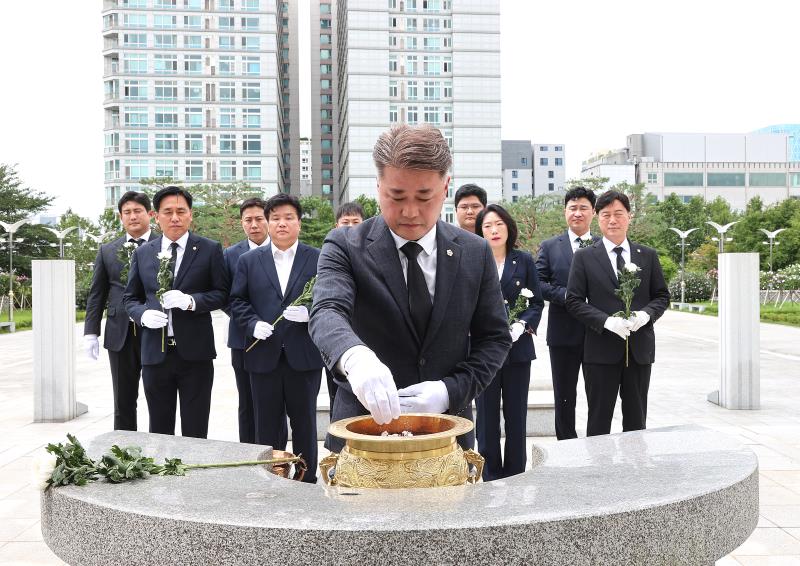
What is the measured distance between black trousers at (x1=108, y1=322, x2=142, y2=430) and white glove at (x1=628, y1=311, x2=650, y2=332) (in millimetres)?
3553

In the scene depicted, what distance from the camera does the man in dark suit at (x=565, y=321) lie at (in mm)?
5523

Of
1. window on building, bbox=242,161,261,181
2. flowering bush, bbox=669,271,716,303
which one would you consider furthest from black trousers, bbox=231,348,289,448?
window on building, bbox=242,161,261,181

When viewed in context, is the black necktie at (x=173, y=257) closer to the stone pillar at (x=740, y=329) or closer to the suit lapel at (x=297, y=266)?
the suit lapel at (x=297, y=266)

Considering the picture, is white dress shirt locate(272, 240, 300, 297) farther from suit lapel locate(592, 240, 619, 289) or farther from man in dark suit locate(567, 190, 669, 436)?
suit lapel locate(592, 240, 619, 289)

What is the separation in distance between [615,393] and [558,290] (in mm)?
1051

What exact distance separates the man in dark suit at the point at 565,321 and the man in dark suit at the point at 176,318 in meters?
2.51

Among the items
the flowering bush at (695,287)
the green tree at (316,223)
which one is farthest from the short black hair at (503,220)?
the green tree at (316,223)

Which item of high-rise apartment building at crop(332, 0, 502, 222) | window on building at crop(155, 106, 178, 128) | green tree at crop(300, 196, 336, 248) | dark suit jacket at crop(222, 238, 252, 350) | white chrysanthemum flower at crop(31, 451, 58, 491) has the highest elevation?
high-rise apartment building at crop(332, 0, 502, 222)

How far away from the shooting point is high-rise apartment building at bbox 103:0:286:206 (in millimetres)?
62125

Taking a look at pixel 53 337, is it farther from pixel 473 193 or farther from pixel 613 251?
pixel 613 251

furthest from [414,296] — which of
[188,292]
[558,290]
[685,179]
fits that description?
[685,179]

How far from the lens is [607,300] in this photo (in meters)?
4.93

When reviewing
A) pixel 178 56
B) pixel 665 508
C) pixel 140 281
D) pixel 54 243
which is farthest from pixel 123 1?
pixel 665 508

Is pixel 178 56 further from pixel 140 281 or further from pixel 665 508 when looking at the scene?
pixel 665 508
